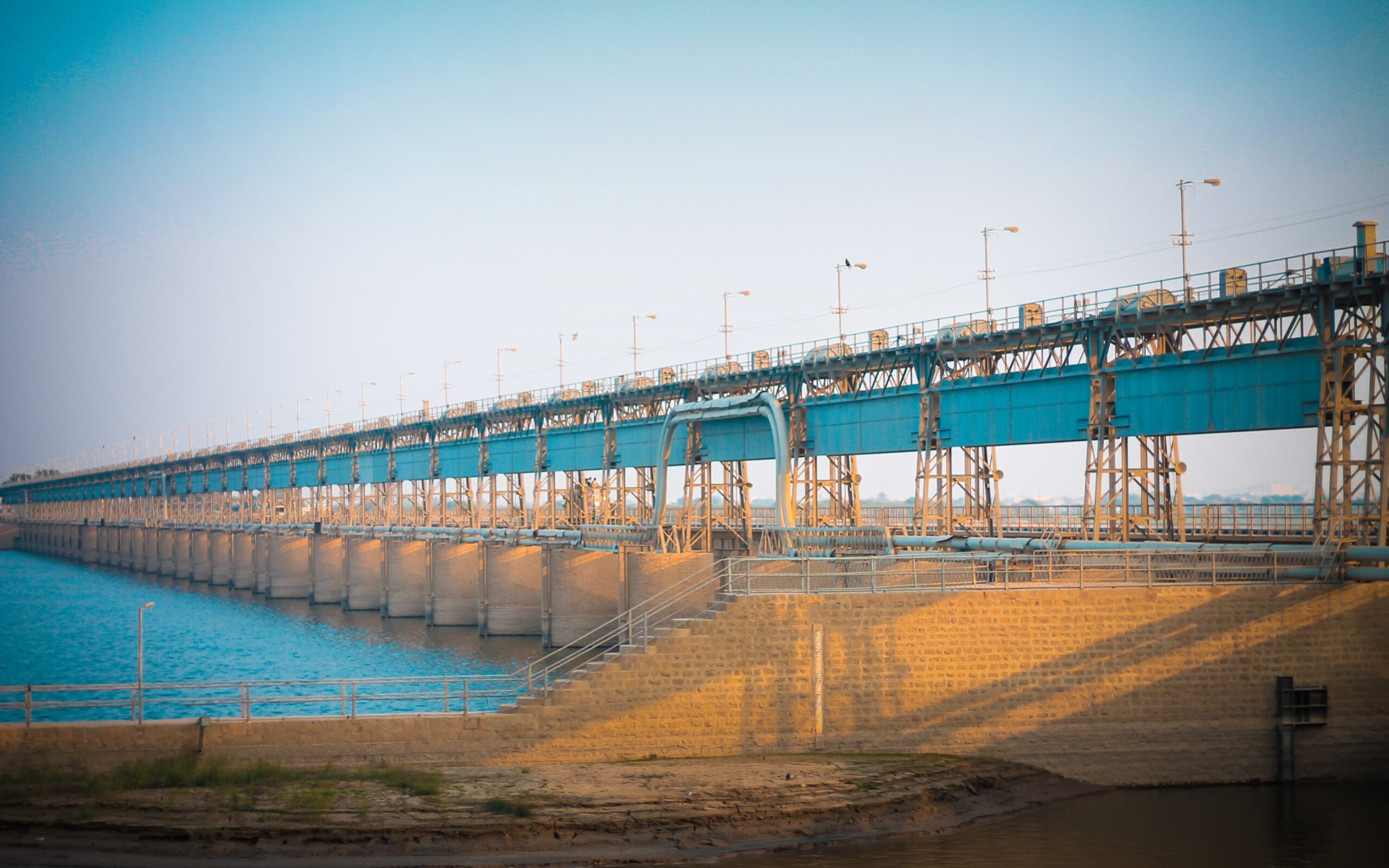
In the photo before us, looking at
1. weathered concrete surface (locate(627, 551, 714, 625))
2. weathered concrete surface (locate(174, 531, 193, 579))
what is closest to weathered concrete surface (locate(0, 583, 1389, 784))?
weathered concrete surface (locate(627, 551, 714, 625))

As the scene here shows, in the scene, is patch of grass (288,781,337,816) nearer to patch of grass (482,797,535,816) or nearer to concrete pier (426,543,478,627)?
patch of grass (482,797,535,816)

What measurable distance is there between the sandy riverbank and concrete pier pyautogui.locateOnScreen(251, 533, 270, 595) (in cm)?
9061

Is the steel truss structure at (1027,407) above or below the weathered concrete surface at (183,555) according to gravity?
above

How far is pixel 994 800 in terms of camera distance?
2911cm

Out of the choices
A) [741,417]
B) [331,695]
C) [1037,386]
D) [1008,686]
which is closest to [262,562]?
[741,417]

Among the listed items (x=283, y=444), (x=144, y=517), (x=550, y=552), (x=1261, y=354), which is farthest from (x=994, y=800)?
(x=144, y=517)

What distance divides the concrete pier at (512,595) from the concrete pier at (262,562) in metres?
43.7

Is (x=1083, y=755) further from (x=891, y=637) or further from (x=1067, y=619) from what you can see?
(x=891, y=637)

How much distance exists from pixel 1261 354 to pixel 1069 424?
26.1 feet

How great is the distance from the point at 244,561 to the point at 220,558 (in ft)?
21.3

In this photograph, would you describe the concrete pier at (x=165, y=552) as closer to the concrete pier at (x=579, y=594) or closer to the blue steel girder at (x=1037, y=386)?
the blue steel girder at (x=1037, y=386)

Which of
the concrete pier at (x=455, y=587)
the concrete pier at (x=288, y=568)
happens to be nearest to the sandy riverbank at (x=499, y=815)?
the concrete pier at (x=455, y=587)

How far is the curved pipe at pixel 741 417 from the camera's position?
55.7 metres

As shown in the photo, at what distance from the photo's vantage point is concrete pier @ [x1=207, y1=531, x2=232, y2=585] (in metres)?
126
